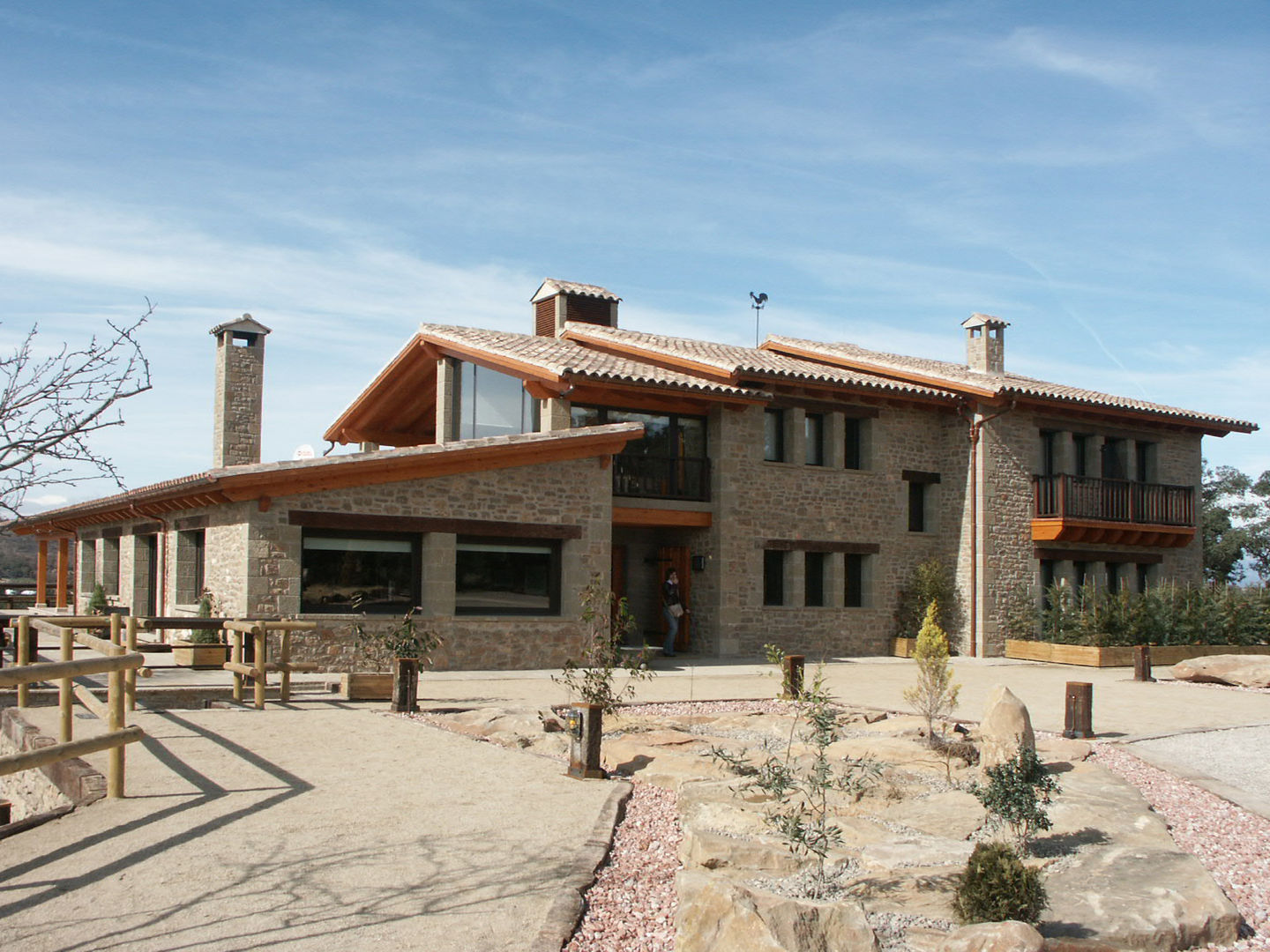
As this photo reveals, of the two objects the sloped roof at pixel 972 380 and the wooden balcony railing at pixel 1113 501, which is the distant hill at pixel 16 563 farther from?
the wooden balcony railing at pixel 1113 501

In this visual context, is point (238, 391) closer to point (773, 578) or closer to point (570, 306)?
point (570, 306)

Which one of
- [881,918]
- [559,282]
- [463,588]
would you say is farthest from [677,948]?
[559,282]

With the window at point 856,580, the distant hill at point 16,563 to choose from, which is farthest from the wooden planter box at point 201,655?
the distant hill at point 16,563

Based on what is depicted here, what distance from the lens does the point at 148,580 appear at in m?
21.4

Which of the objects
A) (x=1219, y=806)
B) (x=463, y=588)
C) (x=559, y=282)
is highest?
(x=559, y=282)

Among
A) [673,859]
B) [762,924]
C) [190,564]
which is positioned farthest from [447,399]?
[762,924]

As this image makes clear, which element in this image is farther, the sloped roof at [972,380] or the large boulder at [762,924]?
the sloped roof at [972,380]

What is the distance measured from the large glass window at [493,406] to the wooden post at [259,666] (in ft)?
31.6

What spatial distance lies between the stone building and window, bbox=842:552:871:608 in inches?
2.1

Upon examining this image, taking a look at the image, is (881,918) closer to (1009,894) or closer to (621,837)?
(1009,894)

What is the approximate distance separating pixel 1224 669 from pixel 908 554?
252 inches

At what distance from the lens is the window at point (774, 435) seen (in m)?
22.2

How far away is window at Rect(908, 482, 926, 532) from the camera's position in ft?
78.7

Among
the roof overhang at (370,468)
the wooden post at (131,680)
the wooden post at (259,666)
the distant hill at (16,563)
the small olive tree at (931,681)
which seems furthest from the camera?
the distant hill at (16,563)
